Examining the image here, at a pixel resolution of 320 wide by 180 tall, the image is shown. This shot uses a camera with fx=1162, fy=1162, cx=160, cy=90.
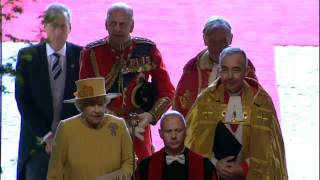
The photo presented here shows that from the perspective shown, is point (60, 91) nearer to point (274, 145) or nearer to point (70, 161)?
point (70, 161)

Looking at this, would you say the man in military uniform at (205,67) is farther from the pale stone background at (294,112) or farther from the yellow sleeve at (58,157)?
the pale stone background at (294,112)

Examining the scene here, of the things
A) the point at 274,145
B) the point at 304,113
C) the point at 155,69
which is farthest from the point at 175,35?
the point at 274,145

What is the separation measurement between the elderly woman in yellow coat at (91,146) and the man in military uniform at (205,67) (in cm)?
98

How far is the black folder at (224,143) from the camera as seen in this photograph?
7129mm

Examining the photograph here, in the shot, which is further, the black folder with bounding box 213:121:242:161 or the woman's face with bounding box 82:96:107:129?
the black folder with bounding box 213:121:242:161

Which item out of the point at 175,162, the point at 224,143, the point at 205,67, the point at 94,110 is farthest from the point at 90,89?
the point at 205,67

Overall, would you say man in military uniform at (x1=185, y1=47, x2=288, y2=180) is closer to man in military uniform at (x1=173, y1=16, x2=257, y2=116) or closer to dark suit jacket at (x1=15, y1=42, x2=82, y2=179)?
man in military uniform at (x1=173, y1=16, x2=257, y2=116)

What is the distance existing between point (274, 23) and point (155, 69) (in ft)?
30.7

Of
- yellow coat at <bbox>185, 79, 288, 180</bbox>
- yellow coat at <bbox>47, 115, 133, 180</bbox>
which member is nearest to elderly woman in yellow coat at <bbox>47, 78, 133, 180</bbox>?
yellow coat at <bbox>47, 115, 133, 180</bbox>

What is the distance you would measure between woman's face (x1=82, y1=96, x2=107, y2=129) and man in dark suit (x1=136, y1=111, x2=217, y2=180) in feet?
1.41


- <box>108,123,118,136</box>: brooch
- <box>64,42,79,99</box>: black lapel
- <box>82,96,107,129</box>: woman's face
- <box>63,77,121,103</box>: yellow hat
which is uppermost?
<box>64,42,79,99</box>: black lapel

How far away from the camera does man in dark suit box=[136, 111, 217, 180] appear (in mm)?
6727

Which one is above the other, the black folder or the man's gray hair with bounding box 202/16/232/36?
the man's gray hair with bounding box 202/16/232/36

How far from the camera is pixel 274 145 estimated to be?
7.24 meters
